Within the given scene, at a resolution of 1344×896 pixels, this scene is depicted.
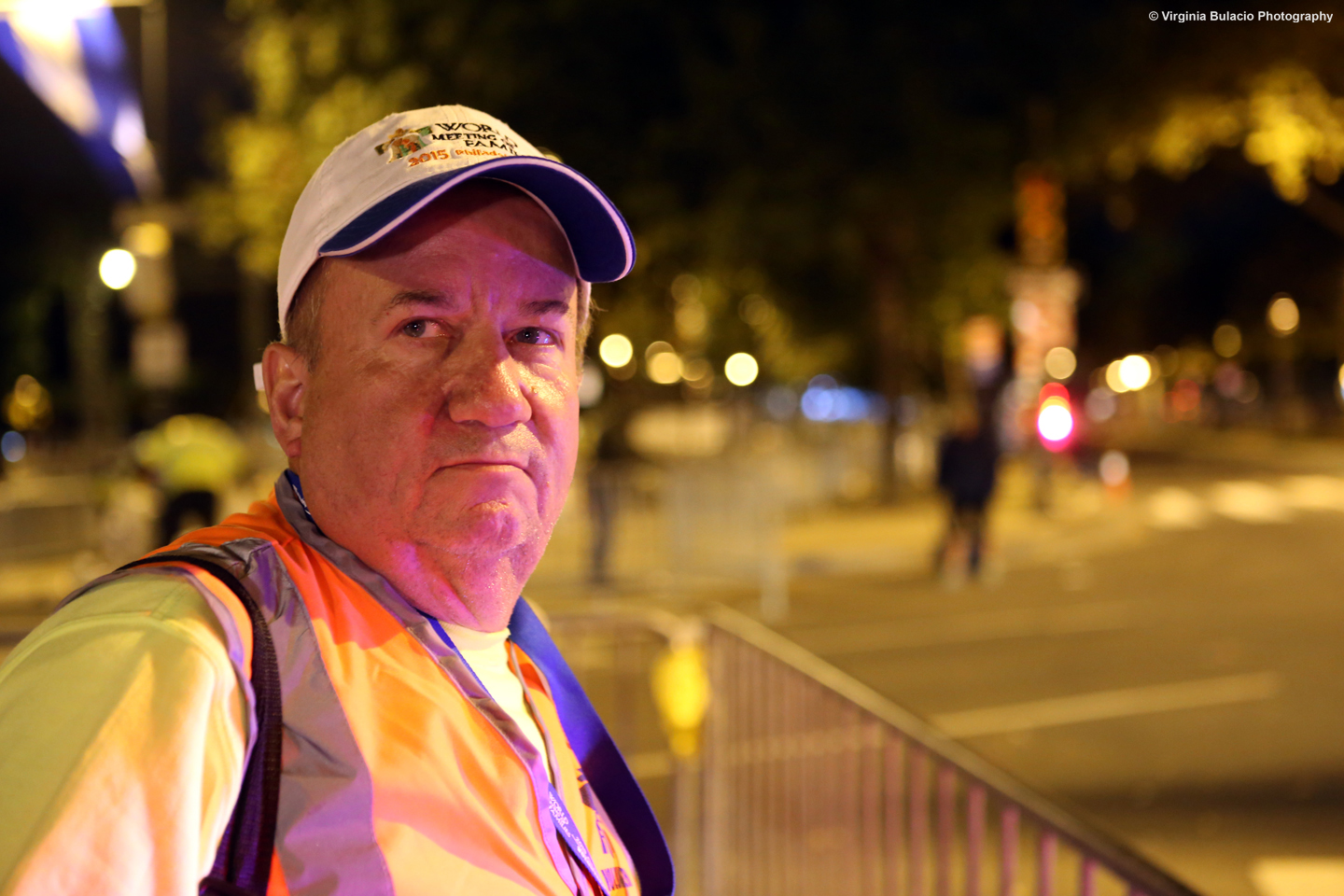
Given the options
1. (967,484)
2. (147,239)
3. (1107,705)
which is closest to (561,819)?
(1107,705)

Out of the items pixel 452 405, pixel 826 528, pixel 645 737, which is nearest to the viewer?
pixel 452 405

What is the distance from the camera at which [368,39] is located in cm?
1430

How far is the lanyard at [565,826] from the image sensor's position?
4.44 ft

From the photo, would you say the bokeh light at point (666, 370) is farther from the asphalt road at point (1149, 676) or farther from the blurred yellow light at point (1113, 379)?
the blurred yellow light at point (1113, 379)

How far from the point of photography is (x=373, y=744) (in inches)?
44.5

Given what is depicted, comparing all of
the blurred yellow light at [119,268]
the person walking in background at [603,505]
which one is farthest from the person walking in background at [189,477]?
the blurred yellow light at [119,268]

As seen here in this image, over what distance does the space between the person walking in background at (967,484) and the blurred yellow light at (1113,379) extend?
63259mm

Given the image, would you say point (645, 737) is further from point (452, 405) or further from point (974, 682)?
point (452, 405)

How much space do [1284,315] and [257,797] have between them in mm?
54544

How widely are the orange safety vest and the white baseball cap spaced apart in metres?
0.33

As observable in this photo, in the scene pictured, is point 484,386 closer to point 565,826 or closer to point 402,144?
point 402,144

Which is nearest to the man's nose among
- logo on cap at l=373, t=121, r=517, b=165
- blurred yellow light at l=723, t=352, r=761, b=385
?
logo on cap at l=373, t=121, r=517, b=165

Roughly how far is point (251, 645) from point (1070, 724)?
23.4ft

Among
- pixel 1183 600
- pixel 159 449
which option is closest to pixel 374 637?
pixel 159 449
